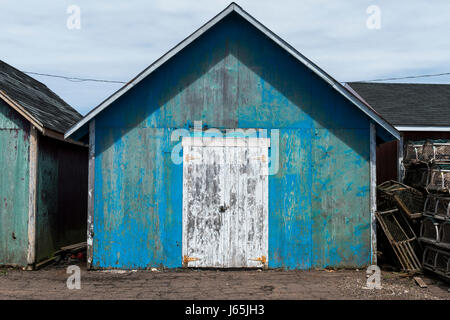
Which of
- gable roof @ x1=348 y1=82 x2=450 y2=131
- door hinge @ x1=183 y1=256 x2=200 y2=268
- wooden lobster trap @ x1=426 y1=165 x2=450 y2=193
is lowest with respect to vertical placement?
door hinge @ x1=183 y1=256 x2=200 y2=268

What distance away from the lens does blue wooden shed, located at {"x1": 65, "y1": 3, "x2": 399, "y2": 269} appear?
8.55 metres

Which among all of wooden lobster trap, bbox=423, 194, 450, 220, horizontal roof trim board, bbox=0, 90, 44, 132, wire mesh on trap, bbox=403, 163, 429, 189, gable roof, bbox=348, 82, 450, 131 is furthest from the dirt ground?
gable roof, bbox=348, 82, 450, 131

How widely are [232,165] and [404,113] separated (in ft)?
23.7

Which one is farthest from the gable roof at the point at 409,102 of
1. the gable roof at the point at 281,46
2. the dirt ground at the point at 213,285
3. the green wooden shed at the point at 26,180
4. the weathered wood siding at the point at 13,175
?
the weathered wood siding at the point at 13,175

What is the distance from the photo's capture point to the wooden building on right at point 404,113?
476 inches

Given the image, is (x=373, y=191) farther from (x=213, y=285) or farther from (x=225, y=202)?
(x=213, y=285)

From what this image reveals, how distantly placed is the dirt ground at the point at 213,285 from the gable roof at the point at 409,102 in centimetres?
578

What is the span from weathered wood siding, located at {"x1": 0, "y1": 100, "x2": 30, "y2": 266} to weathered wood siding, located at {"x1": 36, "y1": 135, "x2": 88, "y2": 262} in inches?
11.4

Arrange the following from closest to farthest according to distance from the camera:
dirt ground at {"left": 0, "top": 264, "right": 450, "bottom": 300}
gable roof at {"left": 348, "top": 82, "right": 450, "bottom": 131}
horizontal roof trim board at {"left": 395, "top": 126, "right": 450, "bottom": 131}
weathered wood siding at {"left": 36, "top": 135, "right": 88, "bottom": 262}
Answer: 1. dirt ground at {"left": 0, "top": 264, "right": 450, "bottom": 300}
2. weathered wood siding at {"left": 36, "top": 135, "right": 88, "bottom": 262}
3. horizontal roof trim board at {"left": 395, "top": 126, "right": 450, "bottom": 131}
4. gable roof at {"left": 348, "top": 82, "right": 450, "bottom": 131}

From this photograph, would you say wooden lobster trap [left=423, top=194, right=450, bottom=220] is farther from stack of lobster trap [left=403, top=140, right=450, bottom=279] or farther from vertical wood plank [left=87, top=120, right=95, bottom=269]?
vertical wood plank [left=87, top=120, right=95, bottom=269]

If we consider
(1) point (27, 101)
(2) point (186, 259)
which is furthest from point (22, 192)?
(2) point (186, 259)

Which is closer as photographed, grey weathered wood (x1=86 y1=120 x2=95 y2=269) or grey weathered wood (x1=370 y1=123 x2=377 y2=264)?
grey weathered wood (x1=86 y1=120 x2=95 y2=269)

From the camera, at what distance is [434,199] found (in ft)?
27.0

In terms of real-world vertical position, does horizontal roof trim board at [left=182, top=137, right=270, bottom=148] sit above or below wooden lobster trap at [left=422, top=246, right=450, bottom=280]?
above
